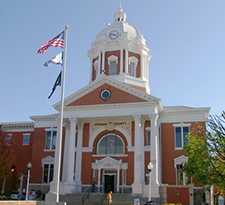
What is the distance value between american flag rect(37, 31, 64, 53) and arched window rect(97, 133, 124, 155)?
1793 cm

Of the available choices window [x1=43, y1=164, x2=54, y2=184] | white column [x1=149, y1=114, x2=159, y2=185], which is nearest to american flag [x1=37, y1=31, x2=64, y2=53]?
white column [x1=149, y1=114, x2=159, y2=185]

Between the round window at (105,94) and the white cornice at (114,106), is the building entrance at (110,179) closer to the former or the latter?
the white cornice at (114,106)

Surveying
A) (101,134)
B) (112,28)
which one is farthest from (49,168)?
(112,28)

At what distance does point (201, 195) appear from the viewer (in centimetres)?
3167

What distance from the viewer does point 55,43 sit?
2014 centimetres

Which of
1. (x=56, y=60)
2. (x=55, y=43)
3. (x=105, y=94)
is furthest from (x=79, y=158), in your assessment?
(x=55, y=43)

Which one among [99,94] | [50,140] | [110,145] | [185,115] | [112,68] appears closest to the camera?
[99,94]

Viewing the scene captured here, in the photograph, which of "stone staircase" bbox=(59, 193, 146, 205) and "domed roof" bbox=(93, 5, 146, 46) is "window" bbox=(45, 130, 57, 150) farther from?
"domed roof" bbox=(93, 5, 146, 46)

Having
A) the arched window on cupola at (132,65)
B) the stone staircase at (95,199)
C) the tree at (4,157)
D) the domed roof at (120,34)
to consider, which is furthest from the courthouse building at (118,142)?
the domed roof at (120,34)

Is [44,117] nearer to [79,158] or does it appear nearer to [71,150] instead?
[79,158]

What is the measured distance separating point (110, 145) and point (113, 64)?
445 inches

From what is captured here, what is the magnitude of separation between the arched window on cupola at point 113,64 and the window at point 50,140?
1055 cm

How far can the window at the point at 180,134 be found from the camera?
35.2 m

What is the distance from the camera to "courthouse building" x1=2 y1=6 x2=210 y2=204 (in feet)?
105
